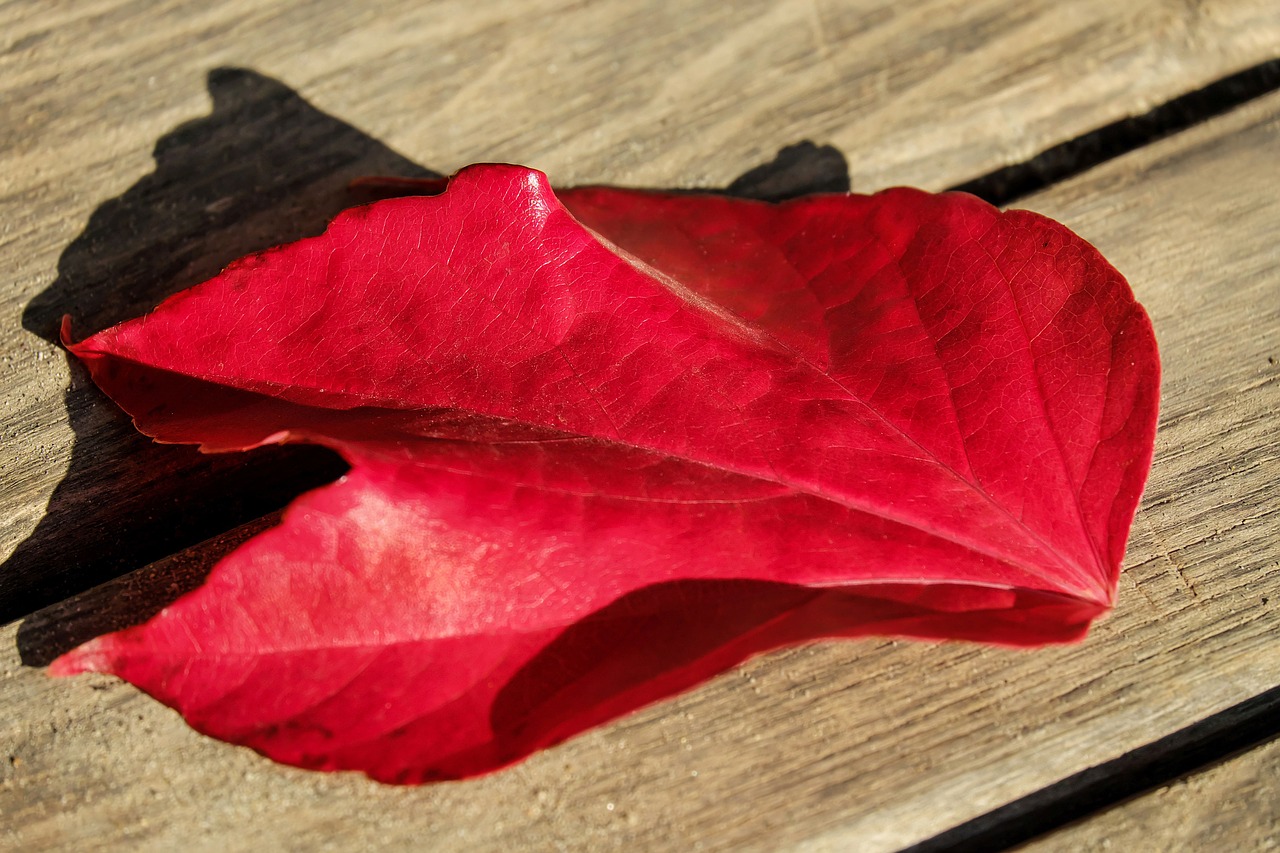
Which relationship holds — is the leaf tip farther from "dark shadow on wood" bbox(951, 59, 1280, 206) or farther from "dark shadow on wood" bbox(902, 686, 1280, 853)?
"dark shadow on wood" bbox(951, 59, 1280, 206)

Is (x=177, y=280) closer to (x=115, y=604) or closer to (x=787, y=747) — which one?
(x=115, y=604)

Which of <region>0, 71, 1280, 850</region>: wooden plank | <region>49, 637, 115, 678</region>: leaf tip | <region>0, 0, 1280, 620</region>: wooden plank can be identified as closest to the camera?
<region>49, 637, 115, 678</region>: leaf tip

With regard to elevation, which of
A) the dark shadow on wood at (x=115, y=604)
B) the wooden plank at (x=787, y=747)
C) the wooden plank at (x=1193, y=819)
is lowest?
the wooden plank at (x=1193, y=819)

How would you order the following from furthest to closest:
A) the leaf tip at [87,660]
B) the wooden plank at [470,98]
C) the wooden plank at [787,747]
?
the wooden plank at [470,98] < the wooden plank at [787,747] < the leaf tip at [87,660]

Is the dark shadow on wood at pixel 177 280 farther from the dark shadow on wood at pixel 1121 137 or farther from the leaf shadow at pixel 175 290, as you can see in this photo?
the dark shadow on wood at pixel 1121 137

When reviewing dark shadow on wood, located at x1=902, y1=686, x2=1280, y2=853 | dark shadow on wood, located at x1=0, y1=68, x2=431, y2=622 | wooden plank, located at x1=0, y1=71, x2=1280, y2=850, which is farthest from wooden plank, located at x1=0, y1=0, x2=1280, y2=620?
dark shadow on wood, located at x1=902, y1=686, x2=1280, y2=853

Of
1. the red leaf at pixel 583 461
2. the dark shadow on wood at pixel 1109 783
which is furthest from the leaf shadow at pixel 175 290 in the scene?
the dark shadow on wood at pixel 1109 783

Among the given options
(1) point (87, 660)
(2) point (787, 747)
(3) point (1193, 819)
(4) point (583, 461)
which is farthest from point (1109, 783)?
(1) point (87, 660)

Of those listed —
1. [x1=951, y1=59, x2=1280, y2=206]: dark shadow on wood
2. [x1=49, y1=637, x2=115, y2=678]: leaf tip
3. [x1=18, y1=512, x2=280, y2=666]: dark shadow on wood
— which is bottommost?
[x1=951, y1=59, x2=1280, y2=206]: dark shadow on wood
